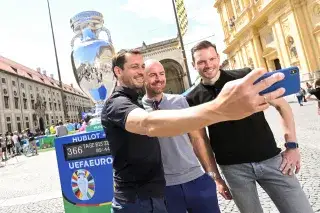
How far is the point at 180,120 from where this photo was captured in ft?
3.72

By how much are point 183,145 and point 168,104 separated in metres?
0.39

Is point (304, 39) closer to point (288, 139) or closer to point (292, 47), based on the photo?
point (292, 47)

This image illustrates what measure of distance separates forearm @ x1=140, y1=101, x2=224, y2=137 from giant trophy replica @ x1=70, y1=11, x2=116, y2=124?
3825mm

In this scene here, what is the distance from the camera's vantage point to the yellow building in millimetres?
20141

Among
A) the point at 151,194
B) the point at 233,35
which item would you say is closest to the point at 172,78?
the point at 233,35

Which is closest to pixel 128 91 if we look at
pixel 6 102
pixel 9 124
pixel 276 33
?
pixel 276 33

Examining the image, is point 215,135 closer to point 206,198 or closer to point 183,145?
point 183,145

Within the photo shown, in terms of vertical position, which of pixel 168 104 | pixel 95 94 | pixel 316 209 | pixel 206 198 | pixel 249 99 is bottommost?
pixel 316 209

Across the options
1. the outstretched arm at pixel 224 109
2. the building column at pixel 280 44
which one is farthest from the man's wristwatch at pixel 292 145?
the building column at pixel 280 44

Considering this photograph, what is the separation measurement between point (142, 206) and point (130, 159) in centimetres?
30

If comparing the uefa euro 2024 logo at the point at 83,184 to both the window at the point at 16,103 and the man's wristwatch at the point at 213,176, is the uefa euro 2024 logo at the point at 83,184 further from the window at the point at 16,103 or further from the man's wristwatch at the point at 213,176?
the window at the point at 16,103

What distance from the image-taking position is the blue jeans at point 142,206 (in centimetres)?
164

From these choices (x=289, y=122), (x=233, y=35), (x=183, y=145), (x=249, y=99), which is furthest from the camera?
(x=233, y=35)

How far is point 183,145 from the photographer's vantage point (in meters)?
2.34
